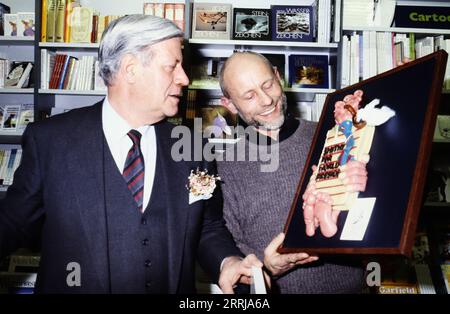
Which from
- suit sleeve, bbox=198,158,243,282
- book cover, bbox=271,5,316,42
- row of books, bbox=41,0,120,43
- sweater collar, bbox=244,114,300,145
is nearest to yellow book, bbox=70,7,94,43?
row of books, bbox=41,0,120,43

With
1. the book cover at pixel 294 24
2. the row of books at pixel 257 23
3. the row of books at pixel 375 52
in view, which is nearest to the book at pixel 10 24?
the row of books at pixel 257 23

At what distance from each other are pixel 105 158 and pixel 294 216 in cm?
68

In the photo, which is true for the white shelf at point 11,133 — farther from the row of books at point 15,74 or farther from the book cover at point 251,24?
the book cover at point 251,24

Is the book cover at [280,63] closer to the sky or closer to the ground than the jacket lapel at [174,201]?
closer to the sky

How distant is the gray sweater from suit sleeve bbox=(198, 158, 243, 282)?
10 centimetres

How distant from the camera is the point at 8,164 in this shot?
3039 mm

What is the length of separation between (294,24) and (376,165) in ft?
7.29

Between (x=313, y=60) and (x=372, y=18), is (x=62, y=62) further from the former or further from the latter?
(x=372, y=18)

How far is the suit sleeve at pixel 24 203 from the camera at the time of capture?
121cm

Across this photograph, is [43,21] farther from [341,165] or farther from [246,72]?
[341,165]

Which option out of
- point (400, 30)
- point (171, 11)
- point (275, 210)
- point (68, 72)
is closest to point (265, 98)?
point (275, 210)

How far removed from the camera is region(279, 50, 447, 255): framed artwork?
0.88 metres

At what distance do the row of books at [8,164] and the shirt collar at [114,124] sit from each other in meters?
2.03

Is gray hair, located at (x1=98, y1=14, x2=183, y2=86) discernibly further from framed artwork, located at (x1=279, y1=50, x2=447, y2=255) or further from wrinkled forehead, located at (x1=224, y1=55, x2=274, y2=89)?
framed artwork, located at (x1=279, y1=50, x2=447, y2=255)
